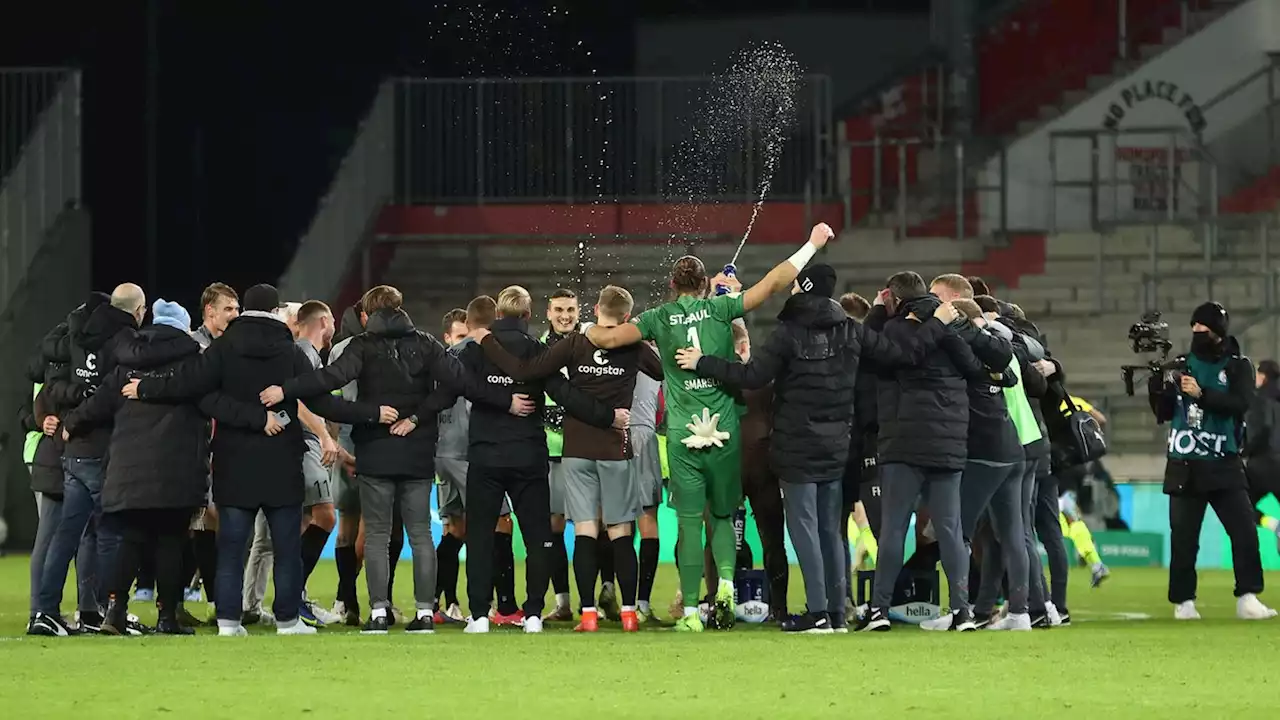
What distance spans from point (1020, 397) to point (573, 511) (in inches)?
104

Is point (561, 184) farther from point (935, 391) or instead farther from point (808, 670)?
point (808, 670)

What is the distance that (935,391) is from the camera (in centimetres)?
1246

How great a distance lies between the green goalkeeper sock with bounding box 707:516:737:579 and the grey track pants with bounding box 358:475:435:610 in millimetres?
1585

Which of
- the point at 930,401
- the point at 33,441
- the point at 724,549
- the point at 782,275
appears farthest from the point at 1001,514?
the point at 33,441

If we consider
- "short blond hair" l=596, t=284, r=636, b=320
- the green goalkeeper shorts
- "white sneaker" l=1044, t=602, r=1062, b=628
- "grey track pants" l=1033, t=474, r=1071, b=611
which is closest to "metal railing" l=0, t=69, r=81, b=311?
"short blond hair" l=596, t=284, r=636, b=320

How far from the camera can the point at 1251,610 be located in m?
14.0

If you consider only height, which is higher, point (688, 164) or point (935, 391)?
point (688, 164)

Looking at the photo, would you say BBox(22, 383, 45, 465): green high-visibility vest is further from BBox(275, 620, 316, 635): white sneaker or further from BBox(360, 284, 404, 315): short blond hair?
BBox(360, 284, 404, 315): short blond hair

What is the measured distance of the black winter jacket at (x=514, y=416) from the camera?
41.2ft

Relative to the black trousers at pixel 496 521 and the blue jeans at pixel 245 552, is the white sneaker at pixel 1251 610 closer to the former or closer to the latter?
the black trousers at pixel 496 521

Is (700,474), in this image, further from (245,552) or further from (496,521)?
(245,552)

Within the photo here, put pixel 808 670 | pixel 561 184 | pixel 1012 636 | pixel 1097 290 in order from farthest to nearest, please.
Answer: pixel 561 184
pixel 1097 290
pixel 1012 636
pixel 808 670

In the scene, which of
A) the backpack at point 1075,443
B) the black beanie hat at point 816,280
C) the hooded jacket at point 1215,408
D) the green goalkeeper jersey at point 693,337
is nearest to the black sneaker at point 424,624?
the green goalkeeper jersey at point 693,337

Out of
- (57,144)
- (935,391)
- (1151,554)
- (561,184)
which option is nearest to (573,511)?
(935,391)
